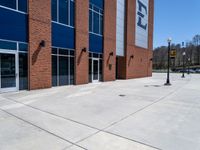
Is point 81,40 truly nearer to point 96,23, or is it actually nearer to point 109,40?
point 96,23

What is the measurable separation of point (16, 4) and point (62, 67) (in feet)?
18.3

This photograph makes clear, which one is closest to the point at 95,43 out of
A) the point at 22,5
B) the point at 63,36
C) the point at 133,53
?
the point at 63,36

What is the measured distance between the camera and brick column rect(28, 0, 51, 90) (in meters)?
12.4

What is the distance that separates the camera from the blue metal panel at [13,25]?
35.7 ft

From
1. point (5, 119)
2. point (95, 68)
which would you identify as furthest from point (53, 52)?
point (5, 119)

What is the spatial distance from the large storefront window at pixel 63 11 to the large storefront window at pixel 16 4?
2370 millimetres

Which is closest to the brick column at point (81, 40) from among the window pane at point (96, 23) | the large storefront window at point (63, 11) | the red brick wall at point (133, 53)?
the large storefront window at point (63, 11)

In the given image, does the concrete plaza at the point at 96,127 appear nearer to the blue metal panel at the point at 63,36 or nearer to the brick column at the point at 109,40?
the blue metal panel at the point at 63,36

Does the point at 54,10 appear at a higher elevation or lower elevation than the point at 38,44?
higher

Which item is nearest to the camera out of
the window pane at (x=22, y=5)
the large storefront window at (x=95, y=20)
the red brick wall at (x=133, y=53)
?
the window pane at (x=22, y=5)

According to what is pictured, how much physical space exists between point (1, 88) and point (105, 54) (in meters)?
12.0

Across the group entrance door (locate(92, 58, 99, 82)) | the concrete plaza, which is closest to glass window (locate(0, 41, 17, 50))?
the concrete plaza

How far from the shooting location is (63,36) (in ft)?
49.3

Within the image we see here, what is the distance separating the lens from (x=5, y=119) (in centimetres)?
617
